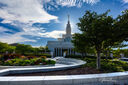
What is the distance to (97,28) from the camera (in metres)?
6.08

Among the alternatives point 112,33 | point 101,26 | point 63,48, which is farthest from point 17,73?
point 63,48

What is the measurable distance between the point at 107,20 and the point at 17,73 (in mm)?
7757

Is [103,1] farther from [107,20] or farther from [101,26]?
[101,26]

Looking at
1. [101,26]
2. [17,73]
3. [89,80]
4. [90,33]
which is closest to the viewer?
[89,80]

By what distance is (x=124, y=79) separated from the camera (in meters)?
4.17

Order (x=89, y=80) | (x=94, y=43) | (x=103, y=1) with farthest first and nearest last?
(x=103, y=1) → (x=94, y=43) → (x=89, y=80)

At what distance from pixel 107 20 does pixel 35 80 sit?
250 inches

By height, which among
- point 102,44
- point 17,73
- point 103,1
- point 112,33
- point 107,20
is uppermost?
point 103,1

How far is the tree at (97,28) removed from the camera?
240 inches

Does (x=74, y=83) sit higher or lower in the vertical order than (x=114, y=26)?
lower

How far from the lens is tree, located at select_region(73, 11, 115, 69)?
240 inches

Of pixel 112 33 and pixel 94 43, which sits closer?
pixel 112 33

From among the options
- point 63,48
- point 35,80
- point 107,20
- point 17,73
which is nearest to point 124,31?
point 107,20

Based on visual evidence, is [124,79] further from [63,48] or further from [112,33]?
[63,48]
